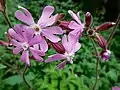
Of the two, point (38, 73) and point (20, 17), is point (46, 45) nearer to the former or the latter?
point (20, 17)

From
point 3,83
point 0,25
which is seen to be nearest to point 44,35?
point 3,83

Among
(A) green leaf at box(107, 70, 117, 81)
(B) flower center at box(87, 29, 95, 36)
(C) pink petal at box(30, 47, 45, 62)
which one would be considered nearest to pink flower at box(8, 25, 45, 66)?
(C) pink petal at box(30, 47, 45, 62)

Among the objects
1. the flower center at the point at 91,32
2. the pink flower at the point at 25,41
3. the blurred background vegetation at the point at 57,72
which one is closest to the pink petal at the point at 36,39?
the pink flower at the point at 25,41

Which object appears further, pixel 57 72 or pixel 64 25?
pixel 57 72

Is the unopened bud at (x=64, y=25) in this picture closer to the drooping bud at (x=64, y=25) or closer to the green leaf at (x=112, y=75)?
the drooping bud at (x=64, y=25)

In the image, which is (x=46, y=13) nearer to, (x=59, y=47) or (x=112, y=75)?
(x=59, y=47)

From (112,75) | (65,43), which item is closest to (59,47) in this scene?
(65,43)

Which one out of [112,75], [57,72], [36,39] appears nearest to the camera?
[36,39]

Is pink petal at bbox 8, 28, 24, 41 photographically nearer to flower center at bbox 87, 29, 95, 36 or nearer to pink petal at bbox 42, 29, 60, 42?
pink petal at bbox 42, 29, 60, 42
